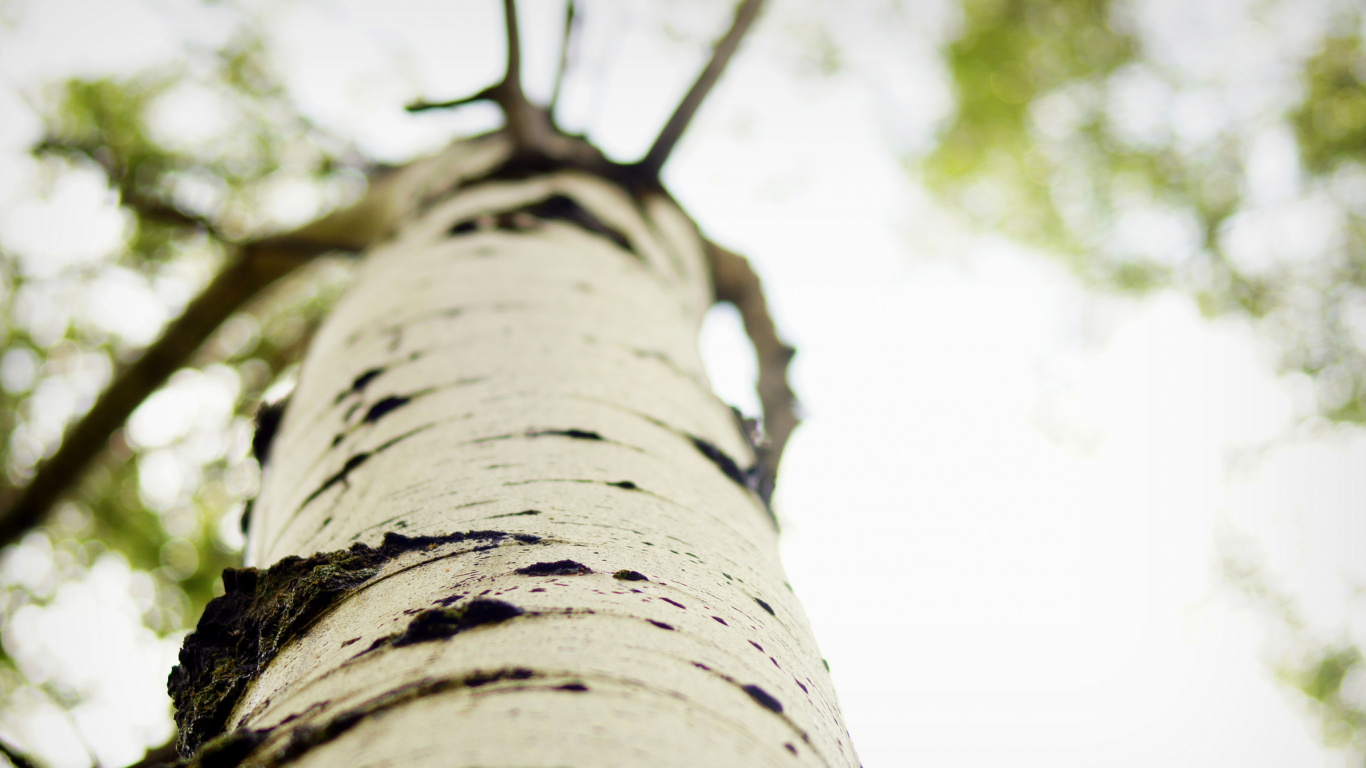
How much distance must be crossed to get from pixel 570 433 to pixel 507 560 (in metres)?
0.21

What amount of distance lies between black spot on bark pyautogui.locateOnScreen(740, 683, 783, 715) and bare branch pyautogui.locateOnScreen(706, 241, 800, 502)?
1140 millimetres

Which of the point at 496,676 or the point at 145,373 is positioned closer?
the point at 496,676

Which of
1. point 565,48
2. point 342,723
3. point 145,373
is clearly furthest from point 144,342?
point 342,723

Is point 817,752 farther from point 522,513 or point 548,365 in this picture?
point 548,365

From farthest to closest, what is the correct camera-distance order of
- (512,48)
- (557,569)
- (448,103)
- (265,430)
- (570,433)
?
(512,48) → (448,103) → (265,430) → (570,433) → (557,569)

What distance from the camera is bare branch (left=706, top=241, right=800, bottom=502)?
1.81 meters

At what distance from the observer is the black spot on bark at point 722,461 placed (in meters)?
0.85

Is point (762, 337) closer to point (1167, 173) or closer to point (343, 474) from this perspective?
point (343, 474)

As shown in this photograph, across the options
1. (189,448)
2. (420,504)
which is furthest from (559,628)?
(189,448)

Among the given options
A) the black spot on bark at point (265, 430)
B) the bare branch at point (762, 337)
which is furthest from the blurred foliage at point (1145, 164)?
the black spot on bark at point (265, 430)

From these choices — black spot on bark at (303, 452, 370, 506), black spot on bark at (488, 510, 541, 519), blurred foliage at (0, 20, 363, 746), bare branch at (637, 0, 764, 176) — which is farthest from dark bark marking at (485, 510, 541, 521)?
blurred foliage at (0, 20, 363, 746)

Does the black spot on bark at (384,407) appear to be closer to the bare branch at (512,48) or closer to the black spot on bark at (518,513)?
the black spot on bark at (518,513)

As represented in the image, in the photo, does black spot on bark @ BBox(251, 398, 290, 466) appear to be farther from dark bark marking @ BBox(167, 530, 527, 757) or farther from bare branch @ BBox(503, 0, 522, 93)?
bare branch @ BBox(503, 0, 522, 93)

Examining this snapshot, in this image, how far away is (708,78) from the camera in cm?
163
